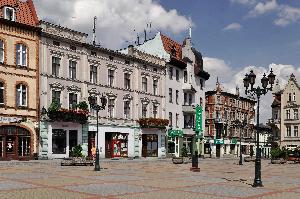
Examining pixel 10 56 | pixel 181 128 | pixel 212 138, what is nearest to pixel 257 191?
pixel 10 56

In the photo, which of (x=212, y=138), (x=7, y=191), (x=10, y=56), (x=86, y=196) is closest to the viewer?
(x=86, y=196)

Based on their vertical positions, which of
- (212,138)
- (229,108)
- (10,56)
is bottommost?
(212,138)

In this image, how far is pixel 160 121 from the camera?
167 feet

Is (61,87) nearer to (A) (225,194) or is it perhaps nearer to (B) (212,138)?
(A) (225,194)

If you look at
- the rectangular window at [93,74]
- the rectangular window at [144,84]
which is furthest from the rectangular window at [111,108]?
the rectangular window at [144,84]

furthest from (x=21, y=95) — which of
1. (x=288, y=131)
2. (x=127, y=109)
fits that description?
(x=288, y=131)

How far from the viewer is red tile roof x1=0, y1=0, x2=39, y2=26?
3794cm

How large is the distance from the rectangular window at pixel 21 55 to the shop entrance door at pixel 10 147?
6.69 meters

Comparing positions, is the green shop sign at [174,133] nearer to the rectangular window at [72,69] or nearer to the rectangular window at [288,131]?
the rectangular window at [72,69]

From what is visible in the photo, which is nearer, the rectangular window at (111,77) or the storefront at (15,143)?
the storefront at (15,143)

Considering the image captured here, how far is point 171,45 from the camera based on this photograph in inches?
2264

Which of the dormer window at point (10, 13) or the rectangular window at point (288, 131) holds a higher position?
the dormer window at point (10, 13)

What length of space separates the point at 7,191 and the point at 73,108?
89.4 feet

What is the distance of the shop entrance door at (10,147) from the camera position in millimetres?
36156
